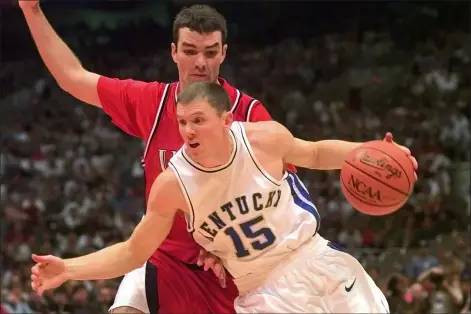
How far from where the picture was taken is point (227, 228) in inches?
133

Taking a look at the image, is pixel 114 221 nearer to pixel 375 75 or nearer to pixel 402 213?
pixel 402 213

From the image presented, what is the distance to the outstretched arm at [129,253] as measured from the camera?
3.36 metres

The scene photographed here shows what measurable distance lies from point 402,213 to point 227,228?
6.50 meters

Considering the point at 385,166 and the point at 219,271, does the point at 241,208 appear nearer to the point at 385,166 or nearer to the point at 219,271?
the point at 219,271

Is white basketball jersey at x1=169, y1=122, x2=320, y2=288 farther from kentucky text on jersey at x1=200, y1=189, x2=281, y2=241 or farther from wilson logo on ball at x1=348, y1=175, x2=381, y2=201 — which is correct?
wilson logo on ball at x1=348, y1=175, x2=381, y2=201

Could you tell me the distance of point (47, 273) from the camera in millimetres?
3439

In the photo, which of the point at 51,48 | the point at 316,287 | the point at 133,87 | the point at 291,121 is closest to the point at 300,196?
the point at 316,287

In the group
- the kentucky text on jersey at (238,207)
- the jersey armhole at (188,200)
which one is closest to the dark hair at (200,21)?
the jersey armhole at (188,200)

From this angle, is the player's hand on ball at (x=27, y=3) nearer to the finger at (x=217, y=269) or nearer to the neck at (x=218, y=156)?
the neck at (x=218, y=156)

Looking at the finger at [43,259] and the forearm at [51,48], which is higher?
the forearm at [51,48]

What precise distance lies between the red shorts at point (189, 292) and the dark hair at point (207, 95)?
3.13ft

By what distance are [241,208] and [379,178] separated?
606mm

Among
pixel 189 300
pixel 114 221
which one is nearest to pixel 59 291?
pixel 114 221

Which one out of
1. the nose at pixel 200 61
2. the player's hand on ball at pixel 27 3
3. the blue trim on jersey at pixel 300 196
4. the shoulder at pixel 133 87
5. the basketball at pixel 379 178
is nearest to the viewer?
the basketball at pixel 379 178
